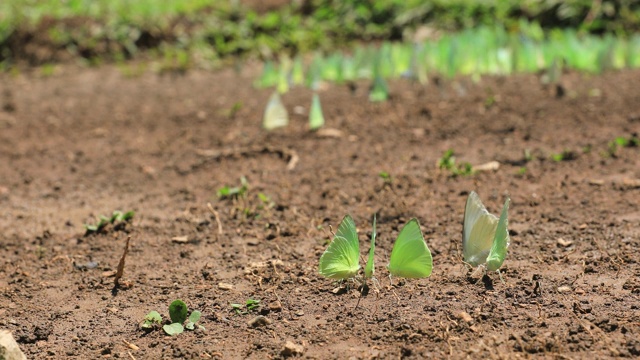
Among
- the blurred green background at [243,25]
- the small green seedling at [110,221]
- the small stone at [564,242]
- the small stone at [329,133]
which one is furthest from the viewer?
the blurred green background at [243,25]

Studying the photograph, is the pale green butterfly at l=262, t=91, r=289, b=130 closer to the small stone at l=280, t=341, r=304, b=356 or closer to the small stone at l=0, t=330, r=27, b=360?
the small stone at l=280, t=341, r=304, b=356

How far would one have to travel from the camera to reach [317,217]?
10.9ft

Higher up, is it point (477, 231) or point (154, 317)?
point (477, 231)

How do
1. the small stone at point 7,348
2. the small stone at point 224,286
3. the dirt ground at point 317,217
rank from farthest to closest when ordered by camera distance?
the small stone at point 224,286
the dirt ground at point 317,217
the small stone at point 7,348

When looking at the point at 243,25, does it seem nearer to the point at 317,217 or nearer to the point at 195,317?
the point at 317,217

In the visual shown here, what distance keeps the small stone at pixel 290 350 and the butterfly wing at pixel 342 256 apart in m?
0.33

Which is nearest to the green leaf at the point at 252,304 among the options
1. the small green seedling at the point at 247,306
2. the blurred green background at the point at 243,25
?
the small green seedling at the point at 247,306

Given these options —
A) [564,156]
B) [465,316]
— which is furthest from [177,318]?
[564,156]

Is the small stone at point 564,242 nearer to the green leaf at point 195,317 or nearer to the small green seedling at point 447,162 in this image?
the small green seedling at point 447,162

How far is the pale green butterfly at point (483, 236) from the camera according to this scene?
2.42 metres

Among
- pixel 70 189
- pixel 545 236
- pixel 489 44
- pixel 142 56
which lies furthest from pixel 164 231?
pixel 142 56

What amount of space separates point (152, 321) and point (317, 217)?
103cm

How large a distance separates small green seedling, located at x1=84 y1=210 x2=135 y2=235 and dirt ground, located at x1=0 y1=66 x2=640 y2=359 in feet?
0.11

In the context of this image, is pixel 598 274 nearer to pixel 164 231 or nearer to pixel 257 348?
pixel 257 348
